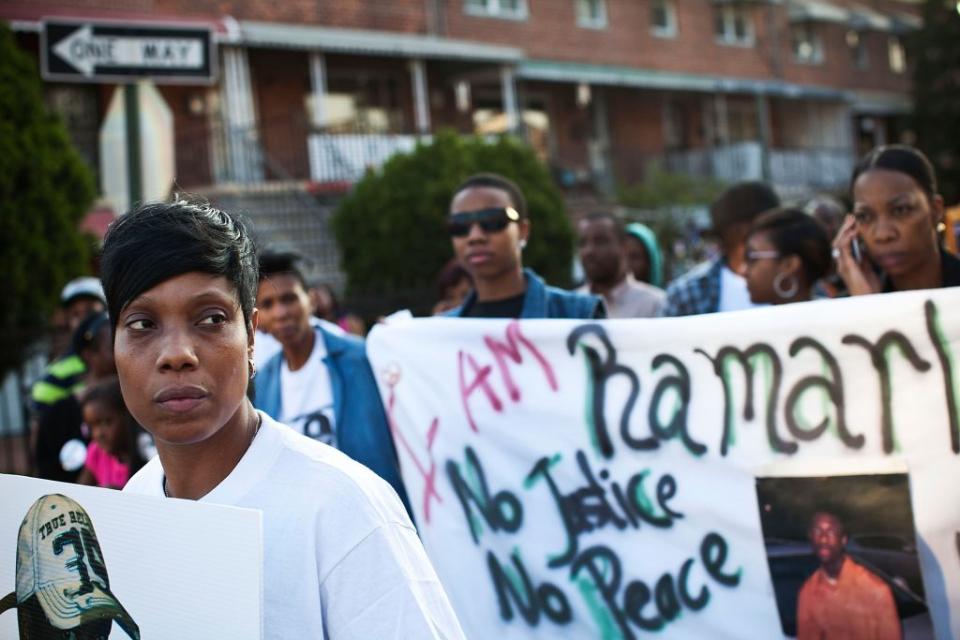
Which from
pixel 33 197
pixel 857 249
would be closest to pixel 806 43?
pixel 33 197

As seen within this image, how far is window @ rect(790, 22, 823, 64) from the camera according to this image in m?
31.2

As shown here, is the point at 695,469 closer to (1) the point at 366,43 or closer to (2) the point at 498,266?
(2) the point at 498,266

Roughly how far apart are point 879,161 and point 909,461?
3.82 feet

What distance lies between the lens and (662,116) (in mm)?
26828

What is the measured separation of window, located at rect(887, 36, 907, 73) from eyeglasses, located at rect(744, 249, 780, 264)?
34.1 meters

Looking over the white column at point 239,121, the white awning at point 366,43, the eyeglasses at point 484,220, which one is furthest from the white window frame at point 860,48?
the eyeglasses at point 484,220

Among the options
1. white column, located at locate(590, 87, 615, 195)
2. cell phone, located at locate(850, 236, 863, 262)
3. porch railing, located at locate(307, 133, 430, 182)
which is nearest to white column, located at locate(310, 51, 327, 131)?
porch railing, located at locate(307, 133, 430, 182)

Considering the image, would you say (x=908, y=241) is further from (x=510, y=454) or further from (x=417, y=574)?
(x=417, y=574)

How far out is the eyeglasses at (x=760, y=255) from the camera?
412 cm

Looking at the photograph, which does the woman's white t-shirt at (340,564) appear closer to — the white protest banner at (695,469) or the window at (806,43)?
the white protest banner at (695,469)

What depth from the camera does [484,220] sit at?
4.20 meters

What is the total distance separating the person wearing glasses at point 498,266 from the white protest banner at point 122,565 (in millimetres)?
2527

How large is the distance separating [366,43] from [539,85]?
260 inches

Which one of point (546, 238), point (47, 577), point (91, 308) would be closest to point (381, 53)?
point (546, 238)
